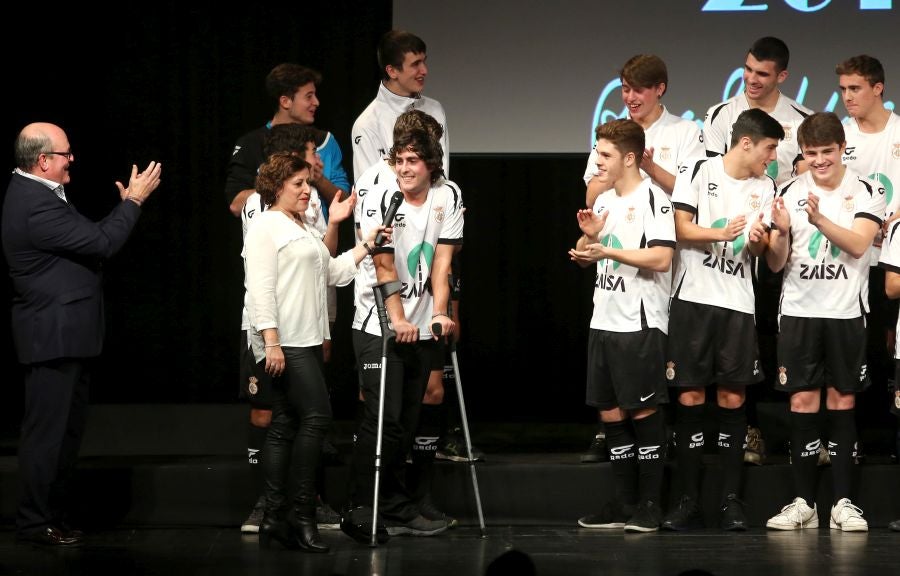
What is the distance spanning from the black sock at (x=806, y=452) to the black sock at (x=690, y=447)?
41cm

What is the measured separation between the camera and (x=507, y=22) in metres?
7.02

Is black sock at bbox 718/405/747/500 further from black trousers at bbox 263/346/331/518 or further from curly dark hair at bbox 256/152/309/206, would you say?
curly dark hair at bbox 256/152/309/206

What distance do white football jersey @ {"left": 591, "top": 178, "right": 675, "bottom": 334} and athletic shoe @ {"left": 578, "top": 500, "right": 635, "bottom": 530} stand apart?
749 mm

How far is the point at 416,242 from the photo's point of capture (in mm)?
5281

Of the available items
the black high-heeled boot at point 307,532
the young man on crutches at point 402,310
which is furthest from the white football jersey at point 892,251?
the black high-heeled boot at point 307,532

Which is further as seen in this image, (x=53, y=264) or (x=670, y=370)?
(x=670, y=370)

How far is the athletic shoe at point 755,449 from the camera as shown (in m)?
5.81

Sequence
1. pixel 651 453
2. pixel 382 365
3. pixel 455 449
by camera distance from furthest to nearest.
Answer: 1. pixel 455 449
2. pixel 651 453
3. pixel 382 365

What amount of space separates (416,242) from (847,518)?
84.0 inches

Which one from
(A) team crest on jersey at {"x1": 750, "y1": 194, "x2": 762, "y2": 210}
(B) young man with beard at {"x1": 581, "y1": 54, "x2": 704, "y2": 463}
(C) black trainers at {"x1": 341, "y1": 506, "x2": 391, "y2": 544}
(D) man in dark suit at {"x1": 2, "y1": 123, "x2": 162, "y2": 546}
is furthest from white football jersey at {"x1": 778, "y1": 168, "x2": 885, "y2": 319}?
(D) man in dark suit at {"x1": 2, "y1": 123, "x2": 162, "y2": 546}

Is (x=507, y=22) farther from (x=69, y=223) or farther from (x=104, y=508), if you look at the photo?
(x=104, y=508)

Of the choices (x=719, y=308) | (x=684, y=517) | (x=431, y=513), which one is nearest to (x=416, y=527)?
(x=431, y=513)

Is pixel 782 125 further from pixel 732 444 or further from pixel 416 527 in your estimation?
pixel 416 527

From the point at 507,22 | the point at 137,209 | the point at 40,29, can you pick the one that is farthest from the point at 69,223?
the point at 507,22
